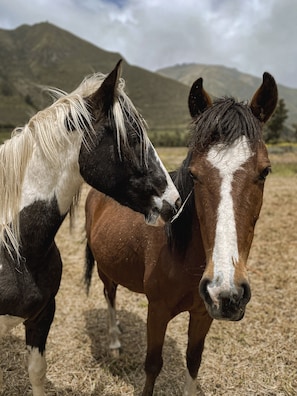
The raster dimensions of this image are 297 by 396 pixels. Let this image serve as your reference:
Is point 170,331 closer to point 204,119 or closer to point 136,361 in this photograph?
point 136,361

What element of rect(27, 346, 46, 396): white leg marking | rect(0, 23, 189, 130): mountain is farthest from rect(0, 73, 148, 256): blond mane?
rect(0, 23, 189, 130): mountain

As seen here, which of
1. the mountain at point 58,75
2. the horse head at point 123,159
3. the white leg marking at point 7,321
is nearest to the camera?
the horse head at point 123,159

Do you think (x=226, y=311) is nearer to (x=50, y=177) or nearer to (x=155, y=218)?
(x=155, y=218)

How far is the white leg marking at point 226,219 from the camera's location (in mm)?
1462

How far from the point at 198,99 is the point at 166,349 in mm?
2823

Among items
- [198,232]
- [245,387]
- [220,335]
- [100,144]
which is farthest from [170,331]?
[100,144]

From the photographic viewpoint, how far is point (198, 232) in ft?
7.29

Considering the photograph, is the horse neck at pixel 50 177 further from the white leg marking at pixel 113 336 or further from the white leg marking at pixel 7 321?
the white leg marking at pixel 113 336

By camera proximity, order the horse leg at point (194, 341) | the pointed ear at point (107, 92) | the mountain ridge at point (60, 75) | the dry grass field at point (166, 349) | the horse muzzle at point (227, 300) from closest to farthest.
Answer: the horse muzzle at point (227, 300) < the pointed ear at point (107, 92) < the horse leg at point (194, 341) < the dry grass field at point (166, 349) < the mountain ridge at point (60, 75)

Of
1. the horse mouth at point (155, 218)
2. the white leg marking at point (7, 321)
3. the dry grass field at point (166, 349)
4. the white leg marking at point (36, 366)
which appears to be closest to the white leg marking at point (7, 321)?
the white leg marking at point (7, 321)

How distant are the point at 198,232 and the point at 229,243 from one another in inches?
28.0

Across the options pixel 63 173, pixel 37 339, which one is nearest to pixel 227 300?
pixel 63 173

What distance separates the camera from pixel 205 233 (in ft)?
5.74

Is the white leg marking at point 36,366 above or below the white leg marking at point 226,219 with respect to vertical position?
below
